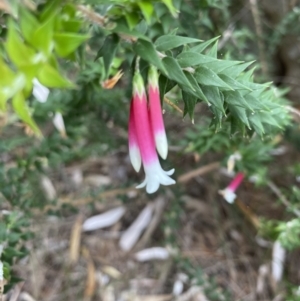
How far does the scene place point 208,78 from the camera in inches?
36.0

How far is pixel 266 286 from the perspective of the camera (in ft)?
7.09

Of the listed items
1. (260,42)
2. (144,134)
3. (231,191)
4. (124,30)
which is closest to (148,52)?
(124,30)

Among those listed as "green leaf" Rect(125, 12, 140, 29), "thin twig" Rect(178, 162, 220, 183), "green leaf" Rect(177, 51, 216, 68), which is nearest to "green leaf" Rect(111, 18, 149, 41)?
"green leaf" Rect(125, 12, 140, 29)

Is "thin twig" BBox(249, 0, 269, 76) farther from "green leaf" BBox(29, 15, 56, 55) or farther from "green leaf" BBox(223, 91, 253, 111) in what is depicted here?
"green leaf" BBox(29, 15, 56, 55)

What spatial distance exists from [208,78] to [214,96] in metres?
0.04

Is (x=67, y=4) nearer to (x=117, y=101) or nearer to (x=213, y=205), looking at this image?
(x=117, y=101)

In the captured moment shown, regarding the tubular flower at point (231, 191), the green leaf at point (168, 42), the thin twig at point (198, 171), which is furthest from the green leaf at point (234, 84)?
the thin twig at point (198, 171)

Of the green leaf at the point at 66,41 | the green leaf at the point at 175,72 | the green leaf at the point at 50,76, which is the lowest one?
the green leaf at the point at 175,72

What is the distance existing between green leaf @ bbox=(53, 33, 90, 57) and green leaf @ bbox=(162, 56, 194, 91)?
26 cm

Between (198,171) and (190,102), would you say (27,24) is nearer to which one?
(190,102)

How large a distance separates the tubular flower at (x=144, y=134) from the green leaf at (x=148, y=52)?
0.18ft

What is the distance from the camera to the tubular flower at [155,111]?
2.84 feet

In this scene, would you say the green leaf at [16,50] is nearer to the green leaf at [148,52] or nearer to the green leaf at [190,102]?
the green leaf at [148,52]

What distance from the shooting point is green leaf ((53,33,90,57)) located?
62 centimetres
